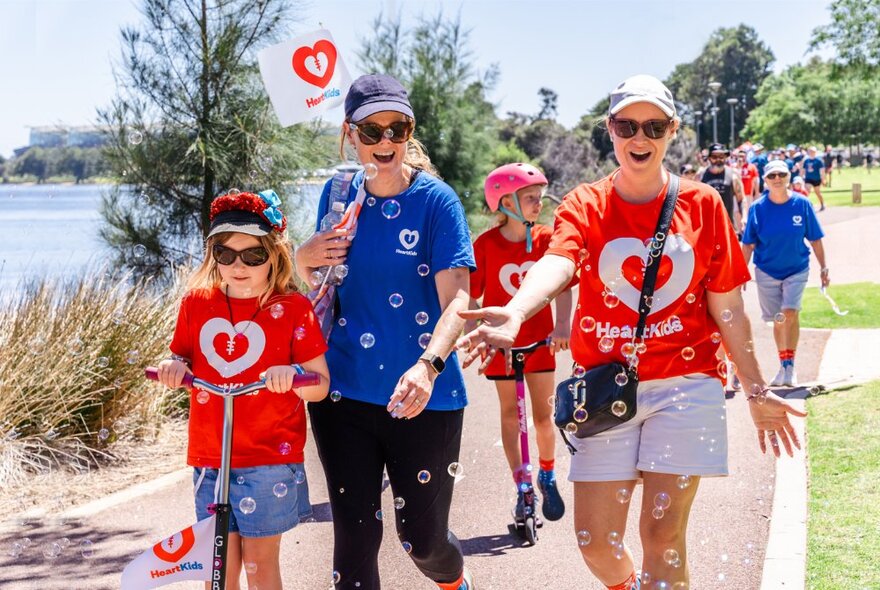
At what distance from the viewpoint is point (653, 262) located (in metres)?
3.45

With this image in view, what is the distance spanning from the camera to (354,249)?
3.66 m

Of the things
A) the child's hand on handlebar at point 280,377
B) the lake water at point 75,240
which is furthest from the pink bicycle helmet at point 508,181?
the lake water at point 75,240

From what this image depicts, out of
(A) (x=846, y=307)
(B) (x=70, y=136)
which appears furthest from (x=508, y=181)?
(A) (x=846, y=307)

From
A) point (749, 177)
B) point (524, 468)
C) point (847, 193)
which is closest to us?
point (524, 468)

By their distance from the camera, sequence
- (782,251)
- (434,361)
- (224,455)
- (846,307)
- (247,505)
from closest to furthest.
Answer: (434,361) → (224,455) → (247,505) → (782,251) → (846,307)

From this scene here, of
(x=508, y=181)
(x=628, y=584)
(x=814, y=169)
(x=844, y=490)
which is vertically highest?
(x=814, y=169)

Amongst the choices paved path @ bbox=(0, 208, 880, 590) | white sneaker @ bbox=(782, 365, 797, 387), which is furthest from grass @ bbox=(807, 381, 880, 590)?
white sneaker @ bbox=(782, 365, 797, 387)

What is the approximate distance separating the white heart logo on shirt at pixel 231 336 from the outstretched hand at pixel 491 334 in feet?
3.04

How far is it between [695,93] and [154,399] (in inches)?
3268

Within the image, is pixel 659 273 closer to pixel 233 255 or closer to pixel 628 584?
pixel 628 584

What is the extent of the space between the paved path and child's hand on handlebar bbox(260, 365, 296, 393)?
195cm

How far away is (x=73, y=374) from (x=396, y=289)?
164 inches

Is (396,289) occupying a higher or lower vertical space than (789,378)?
higher

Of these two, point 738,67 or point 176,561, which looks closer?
point 176,561
